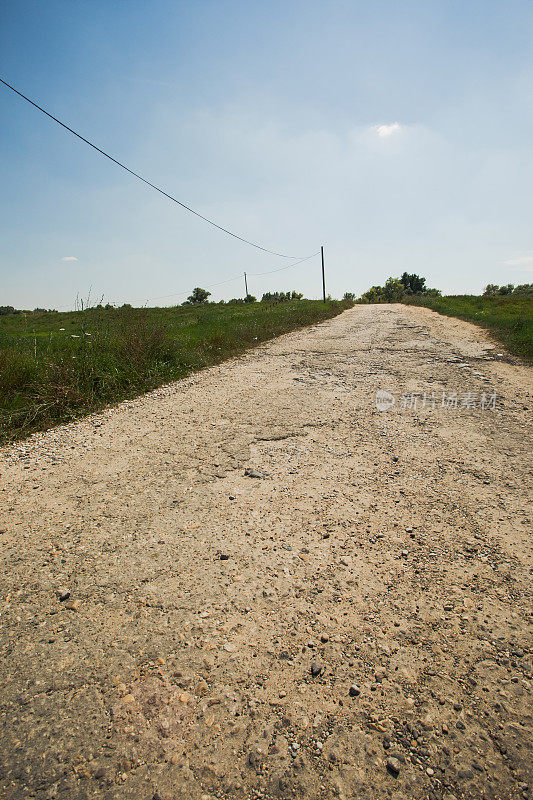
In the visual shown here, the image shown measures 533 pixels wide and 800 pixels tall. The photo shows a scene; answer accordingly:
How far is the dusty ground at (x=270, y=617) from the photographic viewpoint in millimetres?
1254

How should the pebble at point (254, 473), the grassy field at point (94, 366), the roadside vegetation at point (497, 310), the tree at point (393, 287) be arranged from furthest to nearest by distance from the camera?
the tree at point (393, 287)
the roadside vegetation at point (497, 310)
the grassy field at point (94, 366)
the pebble at point (254, 473)

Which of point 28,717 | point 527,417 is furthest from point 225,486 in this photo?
point 527,417

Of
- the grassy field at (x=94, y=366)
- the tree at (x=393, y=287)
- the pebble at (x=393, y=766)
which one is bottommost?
the pebble at (x=393, y=766)

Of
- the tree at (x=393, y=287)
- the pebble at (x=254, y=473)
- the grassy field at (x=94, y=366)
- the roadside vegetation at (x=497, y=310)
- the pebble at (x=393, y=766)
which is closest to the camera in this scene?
the pebble at (x=393, y=766)

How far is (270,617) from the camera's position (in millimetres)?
1772

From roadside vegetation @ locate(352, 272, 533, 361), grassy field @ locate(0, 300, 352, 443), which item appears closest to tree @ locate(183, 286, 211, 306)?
roadside vegetation @ locate(352, 272, 533, 361)

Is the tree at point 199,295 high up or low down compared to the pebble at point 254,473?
up

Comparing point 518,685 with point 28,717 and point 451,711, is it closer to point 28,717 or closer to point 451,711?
point 451,711

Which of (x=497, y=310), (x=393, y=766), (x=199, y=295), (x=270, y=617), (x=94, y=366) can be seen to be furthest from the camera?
(x=199, y=295)

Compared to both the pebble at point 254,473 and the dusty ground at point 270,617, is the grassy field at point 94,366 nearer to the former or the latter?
the dusty ground at point 270,617

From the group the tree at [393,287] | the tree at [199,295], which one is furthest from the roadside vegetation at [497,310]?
the tree at [199,295]

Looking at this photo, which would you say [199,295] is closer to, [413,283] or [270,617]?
[413,283]

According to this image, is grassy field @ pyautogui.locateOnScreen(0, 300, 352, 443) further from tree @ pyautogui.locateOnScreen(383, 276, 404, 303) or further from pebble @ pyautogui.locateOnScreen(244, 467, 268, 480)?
tree @ pyautogui.locateOnScreen(383, 276, 404, 303)

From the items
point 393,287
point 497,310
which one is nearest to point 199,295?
point 393,287
